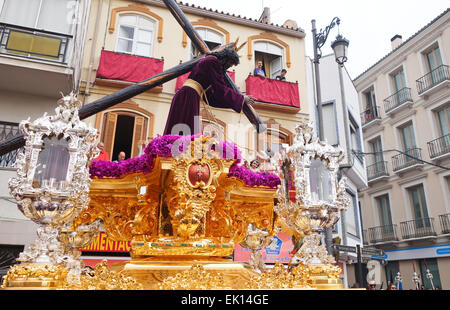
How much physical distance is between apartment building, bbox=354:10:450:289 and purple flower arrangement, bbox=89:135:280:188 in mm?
12104

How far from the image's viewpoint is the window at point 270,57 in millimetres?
12398

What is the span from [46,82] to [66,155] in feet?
22.6

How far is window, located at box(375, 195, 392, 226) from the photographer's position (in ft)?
58.3

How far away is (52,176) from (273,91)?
940 cm

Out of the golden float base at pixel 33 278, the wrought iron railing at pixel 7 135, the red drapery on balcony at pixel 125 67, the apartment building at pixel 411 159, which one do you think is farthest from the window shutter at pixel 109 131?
the apartment building at pixel 411 159

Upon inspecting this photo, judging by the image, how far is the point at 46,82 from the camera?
8531 mm

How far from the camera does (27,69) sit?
811cm

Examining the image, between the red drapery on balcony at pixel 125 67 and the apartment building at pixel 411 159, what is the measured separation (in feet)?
33.2

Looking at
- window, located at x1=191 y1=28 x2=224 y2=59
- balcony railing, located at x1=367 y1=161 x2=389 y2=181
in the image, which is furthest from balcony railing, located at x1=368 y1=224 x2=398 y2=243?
window, located at x1=191 y1=28 x2=224 y2=59

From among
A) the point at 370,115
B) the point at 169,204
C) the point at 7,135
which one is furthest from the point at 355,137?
the point at 169,204

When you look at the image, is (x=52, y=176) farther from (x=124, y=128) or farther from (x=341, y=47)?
(x=124, y=128)

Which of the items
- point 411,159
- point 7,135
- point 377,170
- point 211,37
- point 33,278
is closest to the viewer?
point 33,278

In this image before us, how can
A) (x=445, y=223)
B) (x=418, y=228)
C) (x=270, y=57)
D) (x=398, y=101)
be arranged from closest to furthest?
(x=270, y=57), (x=445, y=223), (x=418, y=228), (x=398, y=101)

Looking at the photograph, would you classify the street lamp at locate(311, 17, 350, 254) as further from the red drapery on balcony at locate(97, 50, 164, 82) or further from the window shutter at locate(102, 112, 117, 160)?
the window shutter at locate(102, 112, 117, 160)
